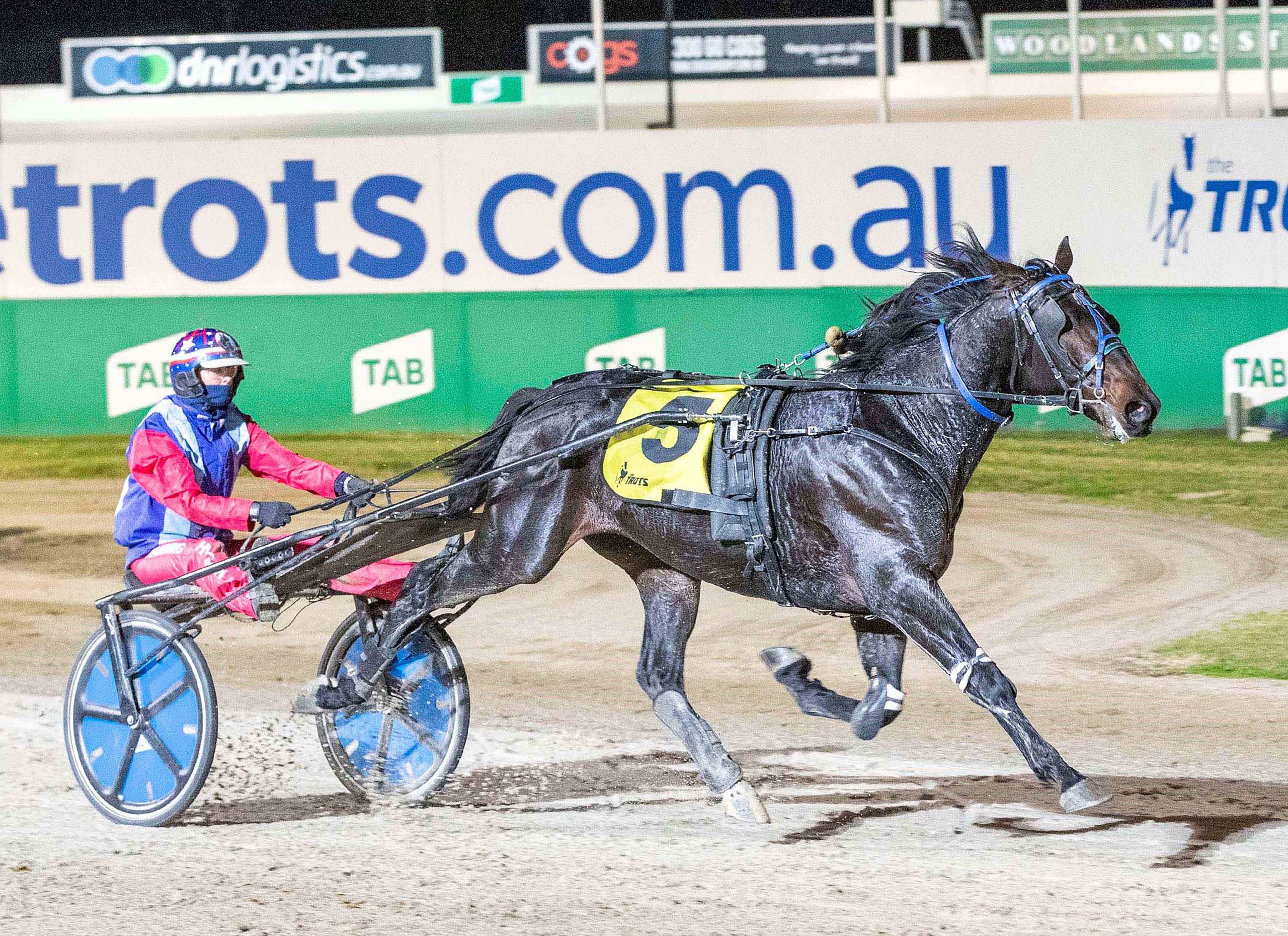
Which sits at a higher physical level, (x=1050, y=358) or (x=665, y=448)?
(x=1050, y=358)

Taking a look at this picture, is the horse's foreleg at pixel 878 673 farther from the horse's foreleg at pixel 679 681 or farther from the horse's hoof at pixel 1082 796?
the horse's hoof at pixel 1082 796

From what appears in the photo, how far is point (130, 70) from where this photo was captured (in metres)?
16.5

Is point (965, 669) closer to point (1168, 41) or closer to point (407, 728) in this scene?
point (407, 728)

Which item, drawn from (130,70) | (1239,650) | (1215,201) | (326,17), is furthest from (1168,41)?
(130,70)

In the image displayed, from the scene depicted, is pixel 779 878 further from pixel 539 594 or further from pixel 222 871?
pixel 539 594

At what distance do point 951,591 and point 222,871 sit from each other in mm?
5140

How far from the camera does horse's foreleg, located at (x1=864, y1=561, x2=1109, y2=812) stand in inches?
158

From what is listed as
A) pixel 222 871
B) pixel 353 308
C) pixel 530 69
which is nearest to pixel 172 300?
pixel 353 308

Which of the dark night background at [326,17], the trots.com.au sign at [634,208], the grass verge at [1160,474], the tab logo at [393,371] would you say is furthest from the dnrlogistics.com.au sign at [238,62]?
the grass verge at [1160,474]

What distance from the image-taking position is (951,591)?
855cm

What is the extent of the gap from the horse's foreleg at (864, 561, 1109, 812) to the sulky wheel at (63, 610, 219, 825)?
6.24 feet

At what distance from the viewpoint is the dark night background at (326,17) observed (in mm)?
16094

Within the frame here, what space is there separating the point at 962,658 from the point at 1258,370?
944 centimetres

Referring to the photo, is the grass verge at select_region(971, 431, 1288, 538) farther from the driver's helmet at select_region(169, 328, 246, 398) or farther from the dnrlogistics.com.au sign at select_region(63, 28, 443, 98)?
the dnrlogistics.com.au sign at select_region(63, 28, 443, 98)
